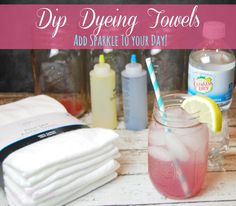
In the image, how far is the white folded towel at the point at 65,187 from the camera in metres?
0.85

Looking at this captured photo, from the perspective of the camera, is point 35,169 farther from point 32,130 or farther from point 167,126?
point 167,126

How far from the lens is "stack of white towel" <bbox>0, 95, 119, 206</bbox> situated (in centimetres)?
85

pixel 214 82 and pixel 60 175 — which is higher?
pixel 214 82

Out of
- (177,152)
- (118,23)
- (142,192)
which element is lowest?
(142,192)

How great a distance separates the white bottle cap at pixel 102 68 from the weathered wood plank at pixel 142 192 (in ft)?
0.86

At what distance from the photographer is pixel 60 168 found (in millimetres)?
880

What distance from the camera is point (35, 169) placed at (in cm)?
84

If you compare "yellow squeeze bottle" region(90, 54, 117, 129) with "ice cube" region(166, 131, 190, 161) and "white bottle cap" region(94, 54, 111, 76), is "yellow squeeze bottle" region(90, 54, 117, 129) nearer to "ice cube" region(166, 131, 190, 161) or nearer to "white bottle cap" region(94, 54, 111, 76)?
"white bottle cap" region(94, 54, 111, 76)

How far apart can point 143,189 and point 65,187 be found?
0.53 ft

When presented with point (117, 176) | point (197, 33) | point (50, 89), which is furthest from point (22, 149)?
point (197, 33)

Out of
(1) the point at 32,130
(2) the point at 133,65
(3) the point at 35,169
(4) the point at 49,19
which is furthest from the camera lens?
(4) the point at 49,19

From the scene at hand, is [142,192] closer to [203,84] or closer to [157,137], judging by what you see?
[157,137]

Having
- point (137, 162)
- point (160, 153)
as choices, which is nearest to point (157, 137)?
point (160, 153)

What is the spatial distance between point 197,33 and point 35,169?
63 centimetres
